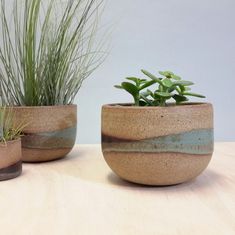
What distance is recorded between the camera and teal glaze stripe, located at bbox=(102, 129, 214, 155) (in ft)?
1.29

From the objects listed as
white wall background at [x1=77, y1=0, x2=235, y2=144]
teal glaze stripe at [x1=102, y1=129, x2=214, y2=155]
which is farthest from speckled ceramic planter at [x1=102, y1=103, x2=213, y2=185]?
white wall background at [x1=77, y1=0, x2=235, y2=144]

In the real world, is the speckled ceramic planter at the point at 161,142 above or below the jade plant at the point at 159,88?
below

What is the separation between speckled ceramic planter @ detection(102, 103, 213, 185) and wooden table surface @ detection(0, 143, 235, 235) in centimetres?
3

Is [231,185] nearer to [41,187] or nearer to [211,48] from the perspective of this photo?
[41,187]

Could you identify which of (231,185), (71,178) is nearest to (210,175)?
(231,185)

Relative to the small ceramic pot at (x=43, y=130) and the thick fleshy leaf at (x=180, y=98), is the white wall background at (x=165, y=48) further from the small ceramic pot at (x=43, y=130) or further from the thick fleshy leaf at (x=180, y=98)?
the thick fleshy leaf at (x=180, y=98)

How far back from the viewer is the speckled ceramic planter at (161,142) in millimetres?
394

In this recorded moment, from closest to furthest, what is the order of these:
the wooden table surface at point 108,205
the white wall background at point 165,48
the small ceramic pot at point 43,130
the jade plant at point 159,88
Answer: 1. the wooden table surface at point 108,205
2. the jade plant at point 159,88
3. the small ceramic pot at point 43,130
4. the white wall background at point 165,48

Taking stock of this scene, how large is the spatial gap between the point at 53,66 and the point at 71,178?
0.20 m

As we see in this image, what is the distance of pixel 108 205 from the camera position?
0.37 m

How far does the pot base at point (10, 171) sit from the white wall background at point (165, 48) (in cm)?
31

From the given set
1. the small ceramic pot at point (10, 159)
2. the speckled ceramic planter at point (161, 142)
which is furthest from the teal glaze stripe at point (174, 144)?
the small ceramic pot at point (10, 159)

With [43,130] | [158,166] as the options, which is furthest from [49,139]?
[158,166]

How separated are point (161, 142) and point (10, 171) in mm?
225
